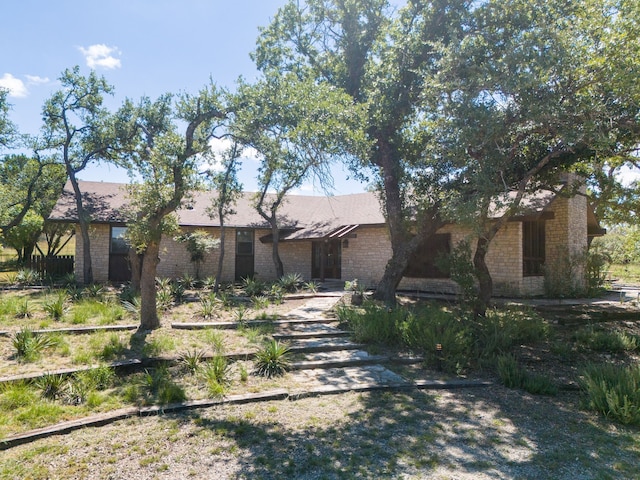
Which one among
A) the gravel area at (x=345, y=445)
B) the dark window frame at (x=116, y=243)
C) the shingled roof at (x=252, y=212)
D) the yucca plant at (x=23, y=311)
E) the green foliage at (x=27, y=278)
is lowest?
the gravel area at (x=345, y=445)

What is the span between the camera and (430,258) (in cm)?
1650

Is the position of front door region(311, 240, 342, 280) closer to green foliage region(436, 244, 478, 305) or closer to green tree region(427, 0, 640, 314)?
green foliage region(436, 244, 478, 305)

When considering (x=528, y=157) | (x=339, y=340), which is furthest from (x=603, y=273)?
(x=339, y=340)

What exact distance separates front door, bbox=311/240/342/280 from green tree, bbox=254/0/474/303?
276 inches

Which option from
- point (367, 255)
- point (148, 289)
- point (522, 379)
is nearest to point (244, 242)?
point (367, 255)

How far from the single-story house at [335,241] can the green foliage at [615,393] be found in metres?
7.07

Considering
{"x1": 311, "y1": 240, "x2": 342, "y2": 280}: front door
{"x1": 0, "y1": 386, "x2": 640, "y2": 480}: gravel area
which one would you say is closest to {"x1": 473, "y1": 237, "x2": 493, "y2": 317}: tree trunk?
{"x1": 0, "y1": 386, "x2": 640, "y2": 480}: gravel area

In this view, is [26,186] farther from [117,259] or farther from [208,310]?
[208,310]

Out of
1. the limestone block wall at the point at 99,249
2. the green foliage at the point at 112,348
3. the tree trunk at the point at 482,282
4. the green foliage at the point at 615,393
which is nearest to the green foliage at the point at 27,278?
the limestone block wall at the point at 99,249

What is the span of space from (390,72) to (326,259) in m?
11.3

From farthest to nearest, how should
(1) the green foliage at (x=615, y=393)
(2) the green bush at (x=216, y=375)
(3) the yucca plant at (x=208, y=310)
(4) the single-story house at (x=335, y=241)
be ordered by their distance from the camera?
(4) the single-story house at (x=335, y=241), (3) the yucca plant at (x=208, y=310), (2) the green bush at (x=216, y=375), (1) the green foliage at (x=615, y=393)

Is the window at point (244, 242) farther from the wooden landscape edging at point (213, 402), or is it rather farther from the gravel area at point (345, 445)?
the gravel area at point (345, 445)

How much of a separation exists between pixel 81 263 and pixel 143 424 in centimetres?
1488

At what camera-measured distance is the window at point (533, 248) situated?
578 inches
